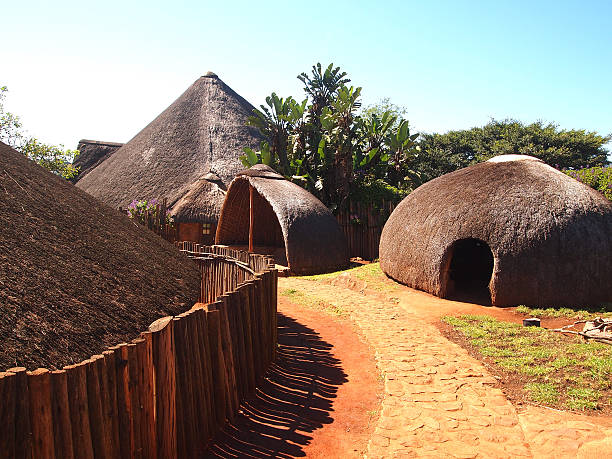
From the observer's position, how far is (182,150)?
25.3 m

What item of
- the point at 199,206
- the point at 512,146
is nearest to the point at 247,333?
the point at 199,206

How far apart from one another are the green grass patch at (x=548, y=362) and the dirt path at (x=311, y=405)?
1.69 m

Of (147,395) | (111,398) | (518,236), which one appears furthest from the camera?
(518,236)

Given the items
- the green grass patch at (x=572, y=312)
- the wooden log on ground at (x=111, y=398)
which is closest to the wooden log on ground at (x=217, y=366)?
the wooden log on ground at (x=111, y=398)

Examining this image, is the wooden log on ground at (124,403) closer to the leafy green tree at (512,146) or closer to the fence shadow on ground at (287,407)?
the fence shadow on ground at (287,407)

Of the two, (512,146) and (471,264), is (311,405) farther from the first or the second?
(512,146)

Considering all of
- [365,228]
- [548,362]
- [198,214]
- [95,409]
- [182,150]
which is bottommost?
[548,362]

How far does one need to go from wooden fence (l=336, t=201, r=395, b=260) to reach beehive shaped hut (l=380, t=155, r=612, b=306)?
5.45 meters

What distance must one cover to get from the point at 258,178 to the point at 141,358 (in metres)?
12.7

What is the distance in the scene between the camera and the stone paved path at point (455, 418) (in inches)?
144

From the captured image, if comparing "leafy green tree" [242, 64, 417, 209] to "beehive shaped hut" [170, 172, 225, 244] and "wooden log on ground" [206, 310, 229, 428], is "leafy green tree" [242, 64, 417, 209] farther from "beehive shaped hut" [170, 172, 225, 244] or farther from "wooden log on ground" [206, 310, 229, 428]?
"wooden log on ground" [206, 310, 229, 428]

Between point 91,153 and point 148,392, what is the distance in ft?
112

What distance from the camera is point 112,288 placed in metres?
4.28

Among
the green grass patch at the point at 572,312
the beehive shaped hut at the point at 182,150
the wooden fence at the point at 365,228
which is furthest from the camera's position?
the beehive shaped hut at the point at 182,150
